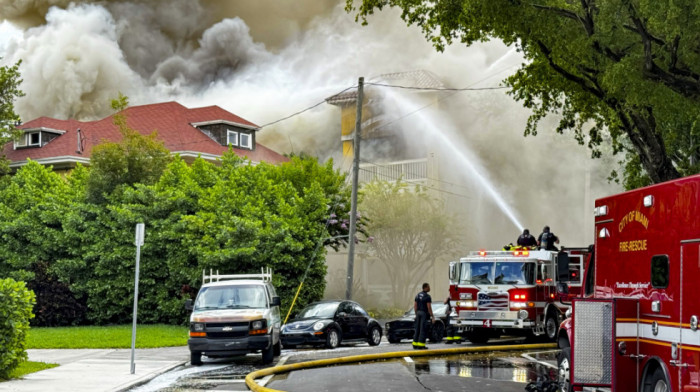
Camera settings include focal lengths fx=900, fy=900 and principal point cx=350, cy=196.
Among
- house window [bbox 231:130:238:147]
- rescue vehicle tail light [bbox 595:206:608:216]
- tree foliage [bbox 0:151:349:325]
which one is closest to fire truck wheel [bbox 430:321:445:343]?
tree foliage [bbox 0:151:349:325]

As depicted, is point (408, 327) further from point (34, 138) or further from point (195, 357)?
point (34, 138)

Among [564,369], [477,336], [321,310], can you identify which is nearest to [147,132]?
[321,310]

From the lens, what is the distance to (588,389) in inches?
468

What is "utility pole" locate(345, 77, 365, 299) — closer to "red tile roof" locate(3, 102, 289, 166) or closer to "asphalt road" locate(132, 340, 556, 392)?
"asphalt road" locate(132, 340, 556, 392)

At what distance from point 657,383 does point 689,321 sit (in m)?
1.42

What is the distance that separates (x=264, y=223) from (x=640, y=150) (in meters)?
16.8

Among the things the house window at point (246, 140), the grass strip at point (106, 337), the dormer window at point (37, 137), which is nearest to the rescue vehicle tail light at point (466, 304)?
the grass strip at point (106, 337)

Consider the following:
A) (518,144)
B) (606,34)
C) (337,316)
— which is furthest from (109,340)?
(518,144)

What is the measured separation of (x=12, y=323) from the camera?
16.0 meters

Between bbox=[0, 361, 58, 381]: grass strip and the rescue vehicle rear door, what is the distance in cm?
1209

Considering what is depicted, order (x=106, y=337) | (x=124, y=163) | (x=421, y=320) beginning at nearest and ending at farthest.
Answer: (x=421, y=320) → (x=106, y=337) → (x=124, y=163)

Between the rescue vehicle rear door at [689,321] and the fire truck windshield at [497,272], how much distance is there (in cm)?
1460

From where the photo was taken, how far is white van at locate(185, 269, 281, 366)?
66.3 feet

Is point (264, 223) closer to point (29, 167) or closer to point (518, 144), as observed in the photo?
point (29, 167)
